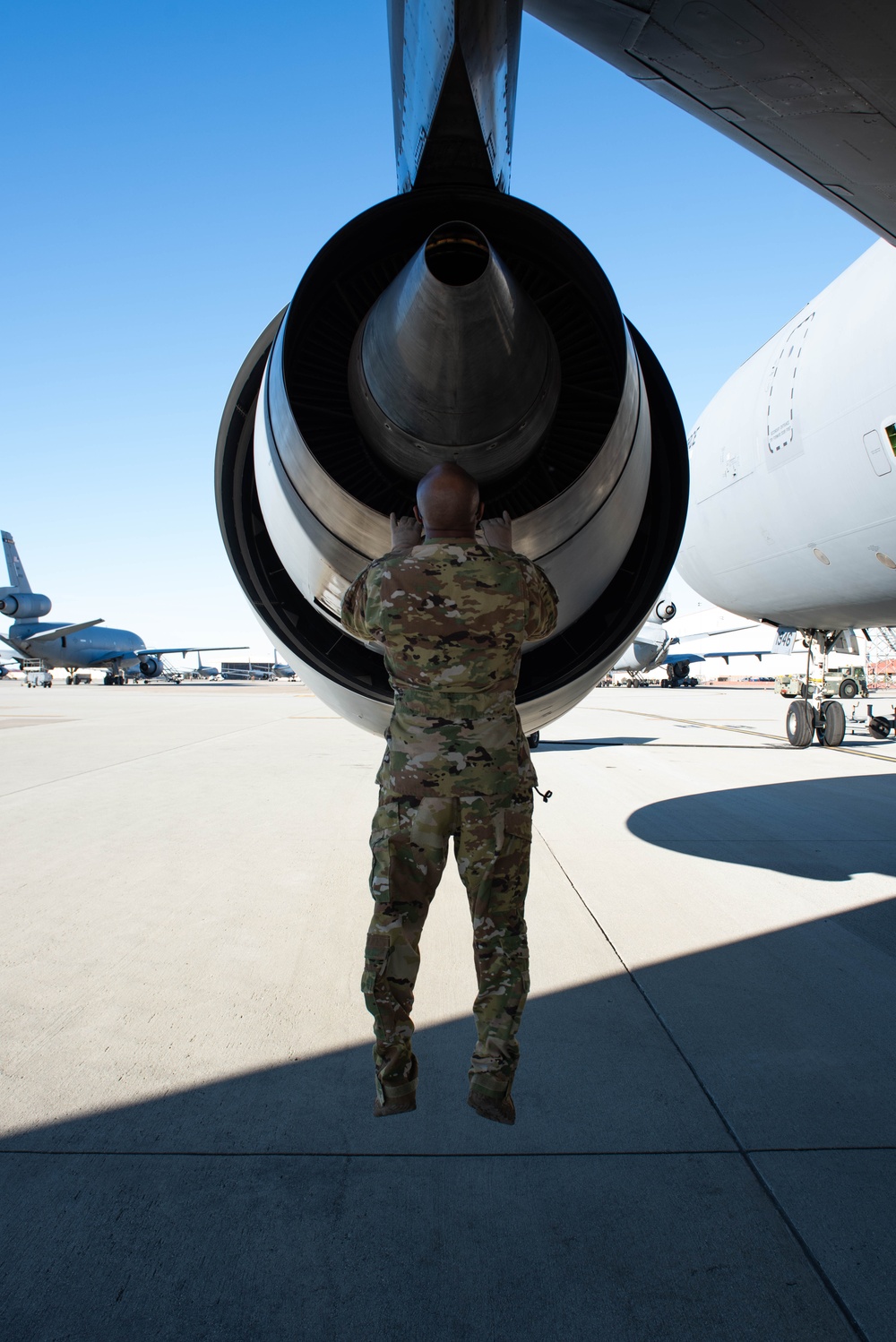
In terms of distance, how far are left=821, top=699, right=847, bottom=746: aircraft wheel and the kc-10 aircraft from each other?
31.5ft

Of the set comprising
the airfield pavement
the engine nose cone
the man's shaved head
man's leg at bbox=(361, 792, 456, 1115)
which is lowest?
the airfield pavement

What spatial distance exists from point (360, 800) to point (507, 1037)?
442 cm

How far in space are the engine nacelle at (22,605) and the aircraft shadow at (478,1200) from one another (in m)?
40.1

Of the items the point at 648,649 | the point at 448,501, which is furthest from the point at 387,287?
the point at 648,649

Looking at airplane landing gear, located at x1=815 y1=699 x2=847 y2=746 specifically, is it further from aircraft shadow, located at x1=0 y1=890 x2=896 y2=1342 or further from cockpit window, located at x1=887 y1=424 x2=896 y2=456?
aircraft shadow, located at x1=0 y1=890 x2=896 y2=1342

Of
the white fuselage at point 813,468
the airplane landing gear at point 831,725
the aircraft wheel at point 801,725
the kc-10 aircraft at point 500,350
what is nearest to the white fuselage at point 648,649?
the airplane landing gear at point 831,725

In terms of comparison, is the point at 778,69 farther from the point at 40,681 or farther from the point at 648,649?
the point at 40,681

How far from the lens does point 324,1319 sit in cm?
128

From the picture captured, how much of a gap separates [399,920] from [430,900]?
92mm

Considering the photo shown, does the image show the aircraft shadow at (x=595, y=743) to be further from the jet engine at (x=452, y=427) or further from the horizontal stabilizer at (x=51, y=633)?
the horizontal stabilizer at (x=51, y=633)

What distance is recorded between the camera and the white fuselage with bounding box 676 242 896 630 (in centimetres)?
464

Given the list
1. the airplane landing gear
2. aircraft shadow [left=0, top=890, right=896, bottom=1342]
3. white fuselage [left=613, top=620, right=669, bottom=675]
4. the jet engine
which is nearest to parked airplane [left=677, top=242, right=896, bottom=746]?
the jet engine

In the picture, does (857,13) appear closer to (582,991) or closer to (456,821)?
(456,821)

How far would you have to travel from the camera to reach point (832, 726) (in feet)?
36.5
